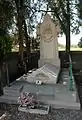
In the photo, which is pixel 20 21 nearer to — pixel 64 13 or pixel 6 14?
pixel 6 14

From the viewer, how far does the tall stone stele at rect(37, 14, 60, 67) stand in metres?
6.77

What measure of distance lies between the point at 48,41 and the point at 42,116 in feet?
12.2

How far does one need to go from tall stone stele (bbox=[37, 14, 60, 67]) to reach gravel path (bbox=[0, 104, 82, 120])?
125 inches

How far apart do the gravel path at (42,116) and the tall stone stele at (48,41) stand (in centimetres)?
317

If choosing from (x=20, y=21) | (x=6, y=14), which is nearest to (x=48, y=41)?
(x=20, y=21)

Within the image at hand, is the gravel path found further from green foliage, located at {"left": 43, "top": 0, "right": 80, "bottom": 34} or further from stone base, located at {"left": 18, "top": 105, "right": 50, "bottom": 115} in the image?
green foliage, located at {"left": 43, "top": 0, "right": 80, "bottom": 34}

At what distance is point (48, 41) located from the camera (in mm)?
6883

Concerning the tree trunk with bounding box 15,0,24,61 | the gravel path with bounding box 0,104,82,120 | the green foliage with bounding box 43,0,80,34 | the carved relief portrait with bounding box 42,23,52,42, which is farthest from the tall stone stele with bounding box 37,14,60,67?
the gravel path with bounding box 0,104,82,120

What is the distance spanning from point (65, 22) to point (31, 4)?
5.69 feet

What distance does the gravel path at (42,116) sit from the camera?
11.6ft

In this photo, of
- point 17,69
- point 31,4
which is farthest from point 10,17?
point 17,69

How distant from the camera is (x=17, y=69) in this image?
7.41 meters

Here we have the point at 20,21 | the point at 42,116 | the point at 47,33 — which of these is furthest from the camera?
the point at 20,21

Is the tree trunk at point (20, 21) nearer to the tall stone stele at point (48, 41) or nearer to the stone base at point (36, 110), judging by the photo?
the tall stone stele at point (48, 41)
